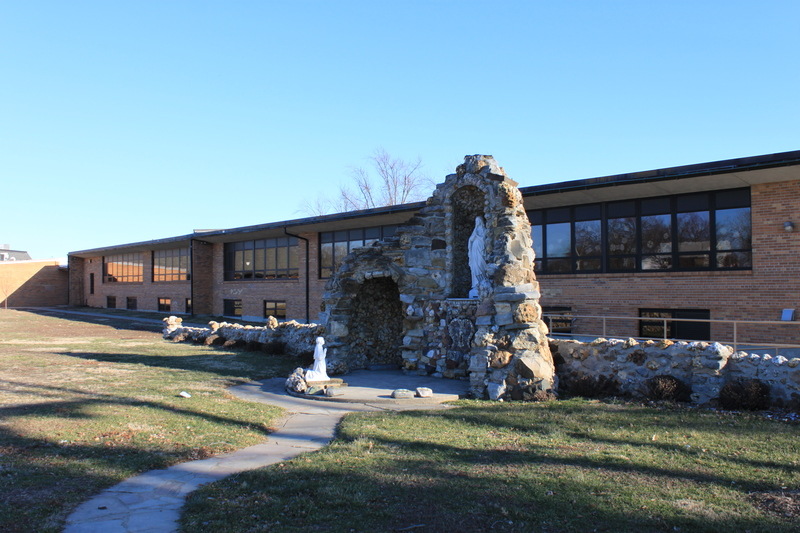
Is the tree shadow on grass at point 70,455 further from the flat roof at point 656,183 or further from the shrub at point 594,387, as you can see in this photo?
the flat roof at point 656,183

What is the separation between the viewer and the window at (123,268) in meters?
41.0

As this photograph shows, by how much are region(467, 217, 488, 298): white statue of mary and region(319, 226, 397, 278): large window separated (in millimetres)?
11637

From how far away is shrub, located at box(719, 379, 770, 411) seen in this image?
9.19 m

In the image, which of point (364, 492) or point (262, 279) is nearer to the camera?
point (364, 492)

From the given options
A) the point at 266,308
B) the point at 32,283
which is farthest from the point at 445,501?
the point at 32,283

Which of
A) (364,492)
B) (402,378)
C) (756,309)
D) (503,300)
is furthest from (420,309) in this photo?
(756,309)

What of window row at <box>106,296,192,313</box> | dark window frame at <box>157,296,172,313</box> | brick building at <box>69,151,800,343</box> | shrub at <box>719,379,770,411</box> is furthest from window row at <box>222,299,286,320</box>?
shrub at <box>719,379,770,411</box>

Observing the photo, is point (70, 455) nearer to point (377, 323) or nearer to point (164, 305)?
point (377, 323)

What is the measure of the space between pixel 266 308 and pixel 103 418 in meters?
22.0

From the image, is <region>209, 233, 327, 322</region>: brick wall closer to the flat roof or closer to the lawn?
the flat roof

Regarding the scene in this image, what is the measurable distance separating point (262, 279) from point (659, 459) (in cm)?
2651

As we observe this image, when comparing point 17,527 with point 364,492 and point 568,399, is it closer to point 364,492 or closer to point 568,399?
point 364,492

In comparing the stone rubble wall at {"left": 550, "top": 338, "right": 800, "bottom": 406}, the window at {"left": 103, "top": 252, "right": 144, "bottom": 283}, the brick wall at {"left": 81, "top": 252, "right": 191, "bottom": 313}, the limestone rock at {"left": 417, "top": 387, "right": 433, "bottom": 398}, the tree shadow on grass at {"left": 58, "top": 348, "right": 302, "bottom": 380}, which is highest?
the window at {"left": 103, "top": 252, "right": 144, "bottom": 283}

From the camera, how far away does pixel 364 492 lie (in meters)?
5.62
